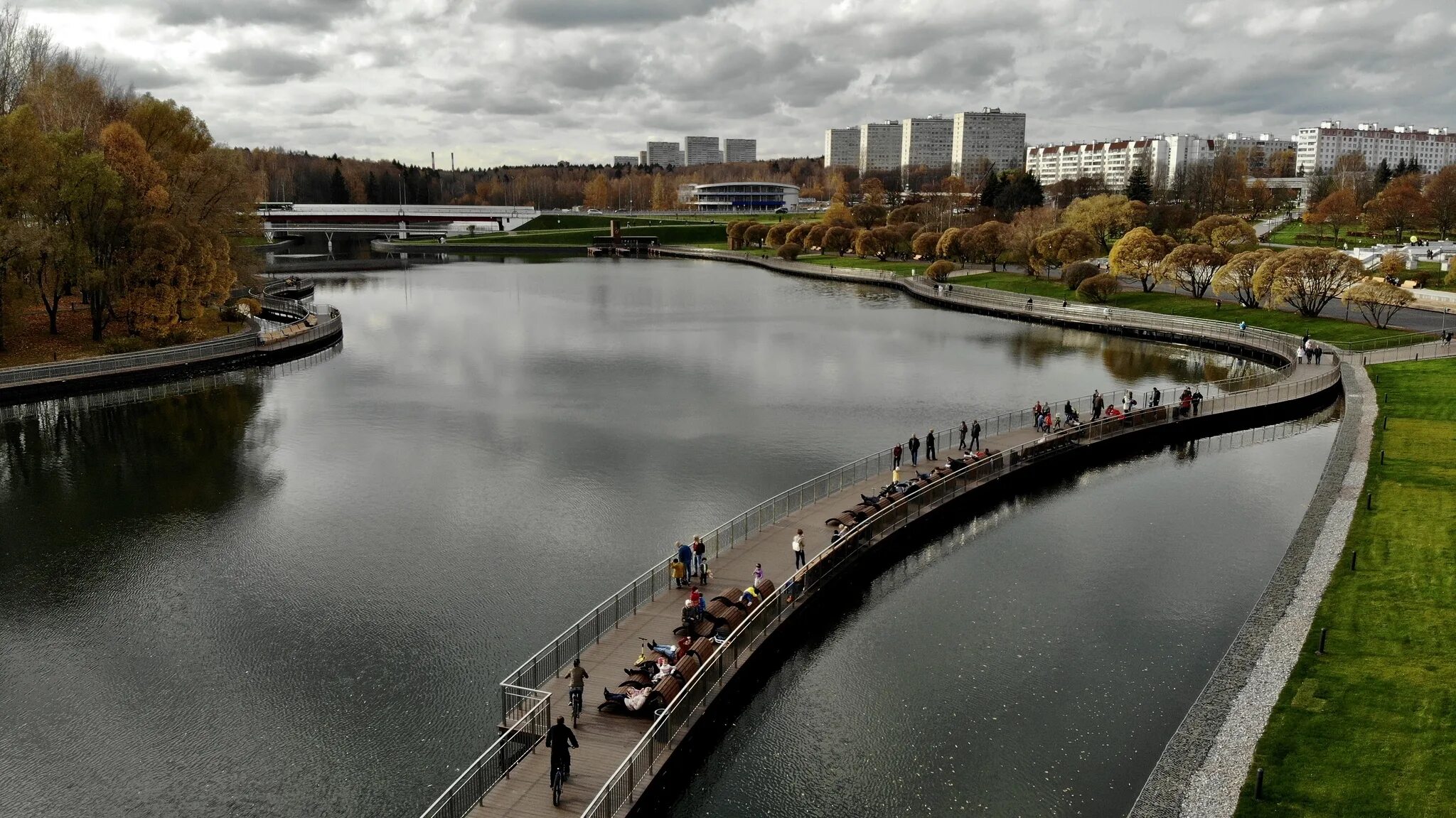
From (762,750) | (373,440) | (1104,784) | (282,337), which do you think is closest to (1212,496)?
(1104,784)

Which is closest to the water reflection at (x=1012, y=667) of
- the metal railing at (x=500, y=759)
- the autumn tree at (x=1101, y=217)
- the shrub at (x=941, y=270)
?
the metal railing at (x=500, y=759)

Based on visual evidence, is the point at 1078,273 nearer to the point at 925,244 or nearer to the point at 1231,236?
the point at 1231,236

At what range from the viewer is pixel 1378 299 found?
177 ft

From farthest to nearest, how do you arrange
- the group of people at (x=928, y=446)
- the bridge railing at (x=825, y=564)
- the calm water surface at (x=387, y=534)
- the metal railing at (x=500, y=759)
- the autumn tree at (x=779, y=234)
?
the autumn tree at (x=779, y=234) → the group of people at (x=928, y=446) → the calm water surface at (x=387, y=534) → the bridge railing at (x=825, y=564) → the metal railing at (x=500, y=759)

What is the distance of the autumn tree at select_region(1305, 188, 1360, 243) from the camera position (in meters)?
102

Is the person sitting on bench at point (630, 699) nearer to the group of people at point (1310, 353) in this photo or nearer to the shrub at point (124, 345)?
the group of people at point (1310, 353)

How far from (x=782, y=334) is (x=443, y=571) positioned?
134 feet

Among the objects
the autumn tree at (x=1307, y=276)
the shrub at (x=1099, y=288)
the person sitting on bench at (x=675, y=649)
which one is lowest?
the person sitting on bench at (x=675, y=649)

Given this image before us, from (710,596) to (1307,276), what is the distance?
51.2 meters

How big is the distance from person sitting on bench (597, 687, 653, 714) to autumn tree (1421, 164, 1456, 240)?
10372 centimetres

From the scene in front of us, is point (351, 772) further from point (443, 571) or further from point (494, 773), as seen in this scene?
point (443, 571)

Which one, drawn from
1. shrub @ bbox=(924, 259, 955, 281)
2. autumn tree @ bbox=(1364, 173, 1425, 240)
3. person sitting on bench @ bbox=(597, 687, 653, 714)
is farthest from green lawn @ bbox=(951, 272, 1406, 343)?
person sitting on bench @ bbox=(597, 687, 653, 714)

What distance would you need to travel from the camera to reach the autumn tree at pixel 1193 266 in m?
68.0

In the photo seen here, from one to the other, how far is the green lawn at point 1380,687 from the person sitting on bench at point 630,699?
8.84 meters
